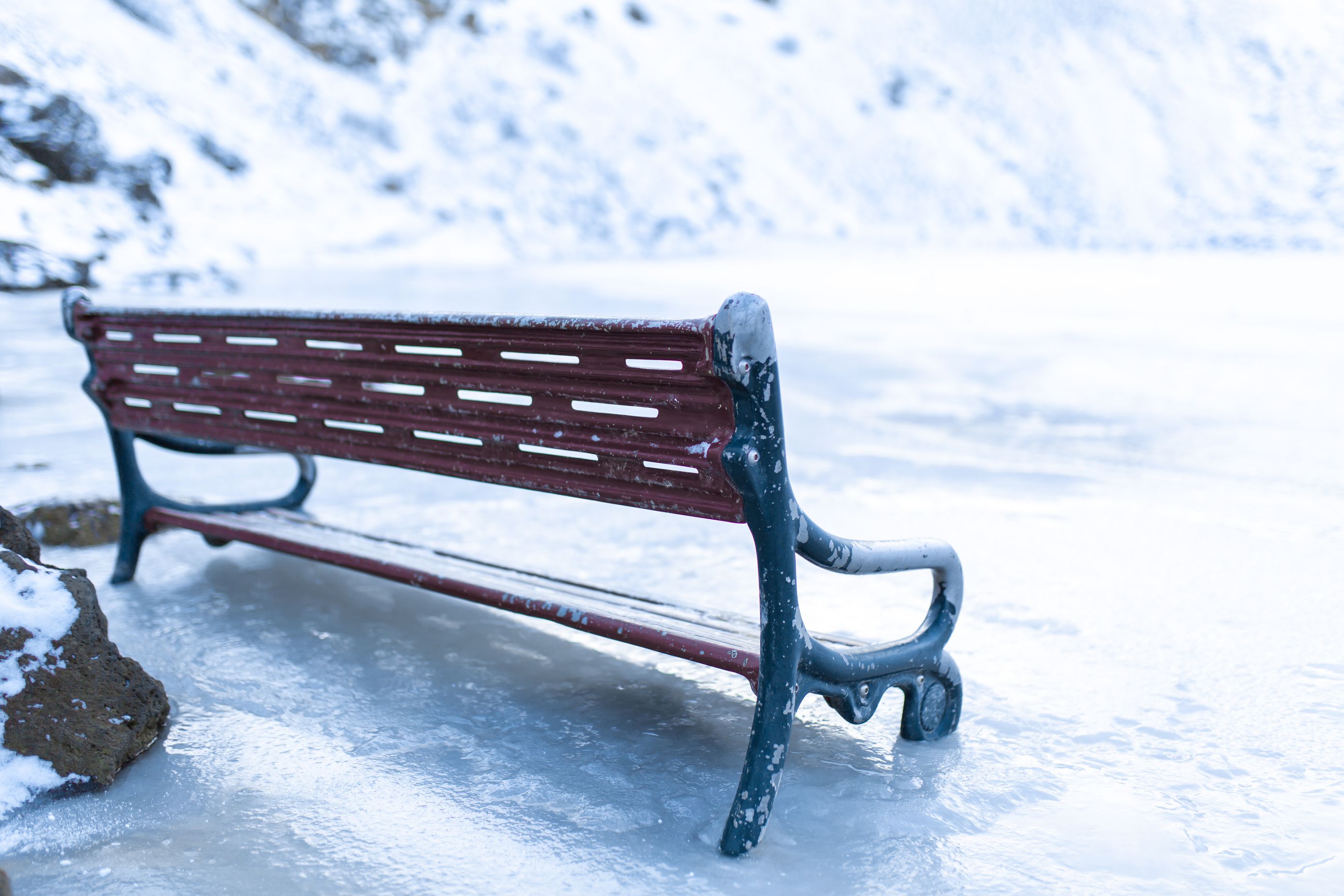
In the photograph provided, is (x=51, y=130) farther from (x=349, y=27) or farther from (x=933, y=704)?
(x=933, y=704)

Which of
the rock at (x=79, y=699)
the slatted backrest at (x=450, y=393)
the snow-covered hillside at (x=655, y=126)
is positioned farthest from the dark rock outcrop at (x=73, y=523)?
the snow-covered hillside at (x=655, y=126)

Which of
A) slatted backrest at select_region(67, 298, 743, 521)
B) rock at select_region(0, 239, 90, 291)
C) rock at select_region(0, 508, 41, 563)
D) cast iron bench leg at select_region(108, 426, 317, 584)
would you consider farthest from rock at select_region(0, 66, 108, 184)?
rock at select_region(0, 508, 41, 563)

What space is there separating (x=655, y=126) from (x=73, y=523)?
30380mm

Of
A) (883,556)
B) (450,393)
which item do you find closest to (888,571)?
(883,556)

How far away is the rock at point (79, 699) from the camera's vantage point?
2.04m

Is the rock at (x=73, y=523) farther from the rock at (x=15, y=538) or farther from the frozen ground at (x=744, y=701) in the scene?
the rock at (x=15, y=538)

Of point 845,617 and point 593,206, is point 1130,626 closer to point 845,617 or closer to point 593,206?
point 845,617

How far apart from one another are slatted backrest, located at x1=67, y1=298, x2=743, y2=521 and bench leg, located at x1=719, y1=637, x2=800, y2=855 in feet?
0.89

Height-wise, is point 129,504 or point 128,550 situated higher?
point 129,504

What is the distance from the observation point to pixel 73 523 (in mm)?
3754

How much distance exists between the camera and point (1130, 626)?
3.09m

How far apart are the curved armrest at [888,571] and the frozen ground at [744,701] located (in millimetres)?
240

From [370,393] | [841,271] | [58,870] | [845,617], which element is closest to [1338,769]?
[845,617]

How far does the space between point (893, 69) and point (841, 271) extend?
66.0 feet
